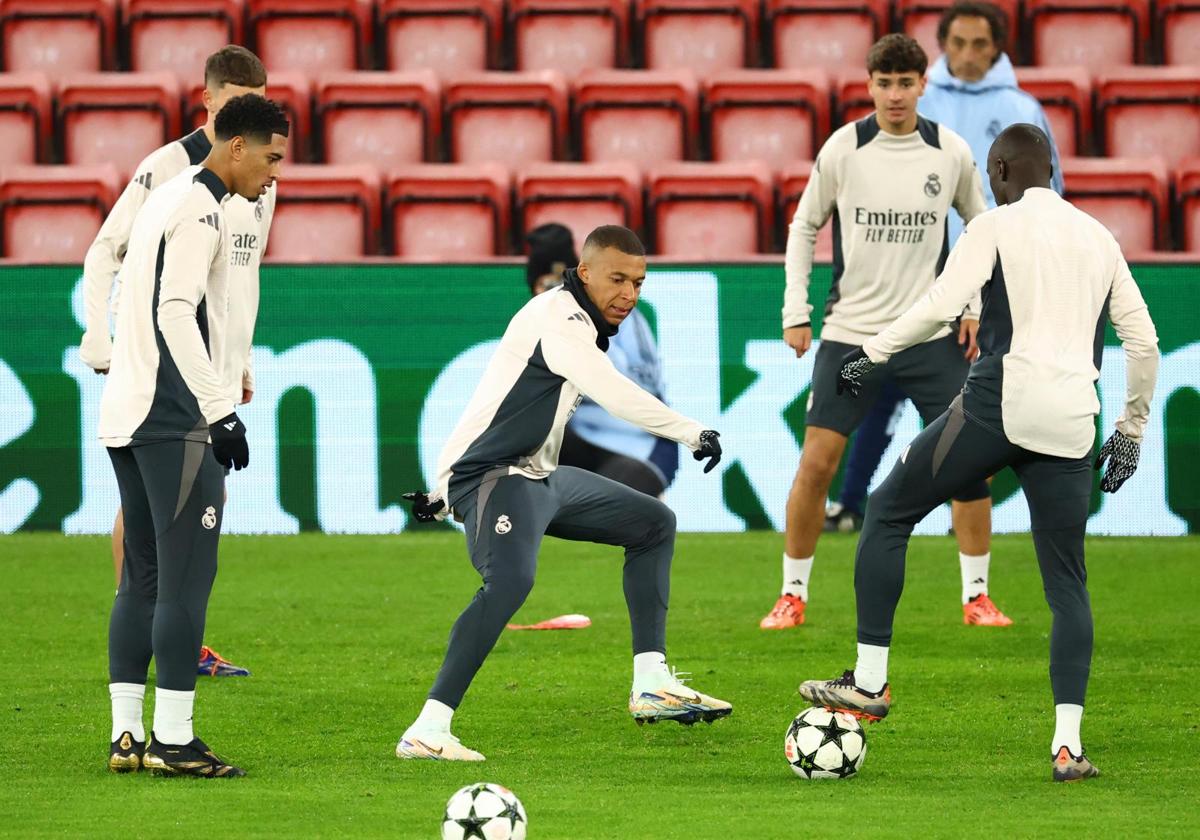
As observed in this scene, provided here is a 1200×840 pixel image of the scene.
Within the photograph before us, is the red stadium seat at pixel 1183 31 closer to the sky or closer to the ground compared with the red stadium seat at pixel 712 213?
closer to the sky

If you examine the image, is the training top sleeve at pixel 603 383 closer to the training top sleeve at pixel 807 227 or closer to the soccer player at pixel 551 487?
the soccer player at pixel 551 487

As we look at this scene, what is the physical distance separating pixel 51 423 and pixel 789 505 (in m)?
4.36

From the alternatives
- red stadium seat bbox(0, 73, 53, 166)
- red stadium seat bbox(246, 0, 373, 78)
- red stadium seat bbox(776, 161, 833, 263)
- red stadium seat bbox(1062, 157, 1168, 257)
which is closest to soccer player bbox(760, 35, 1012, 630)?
red stadium seat bbox(776, 161, 833, 263)

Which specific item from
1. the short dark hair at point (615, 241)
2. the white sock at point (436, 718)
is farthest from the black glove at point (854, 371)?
the white sock at point (436, 718)

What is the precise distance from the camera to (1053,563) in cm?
525

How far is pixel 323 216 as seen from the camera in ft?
37.6

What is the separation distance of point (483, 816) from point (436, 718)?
1.12m

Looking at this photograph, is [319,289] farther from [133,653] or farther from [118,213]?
[133,653]

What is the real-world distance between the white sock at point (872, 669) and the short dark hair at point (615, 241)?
137cm

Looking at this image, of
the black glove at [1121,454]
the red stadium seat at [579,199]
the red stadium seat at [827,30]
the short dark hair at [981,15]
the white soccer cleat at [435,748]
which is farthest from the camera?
the red stadium seat at [827,30]

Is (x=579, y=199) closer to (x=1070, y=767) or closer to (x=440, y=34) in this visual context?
(x=440, y=34)

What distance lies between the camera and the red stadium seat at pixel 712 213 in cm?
1148

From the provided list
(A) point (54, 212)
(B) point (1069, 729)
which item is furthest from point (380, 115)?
(B) point (1069, 729)

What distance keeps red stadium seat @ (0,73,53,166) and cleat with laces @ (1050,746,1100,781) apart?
30.4ft
